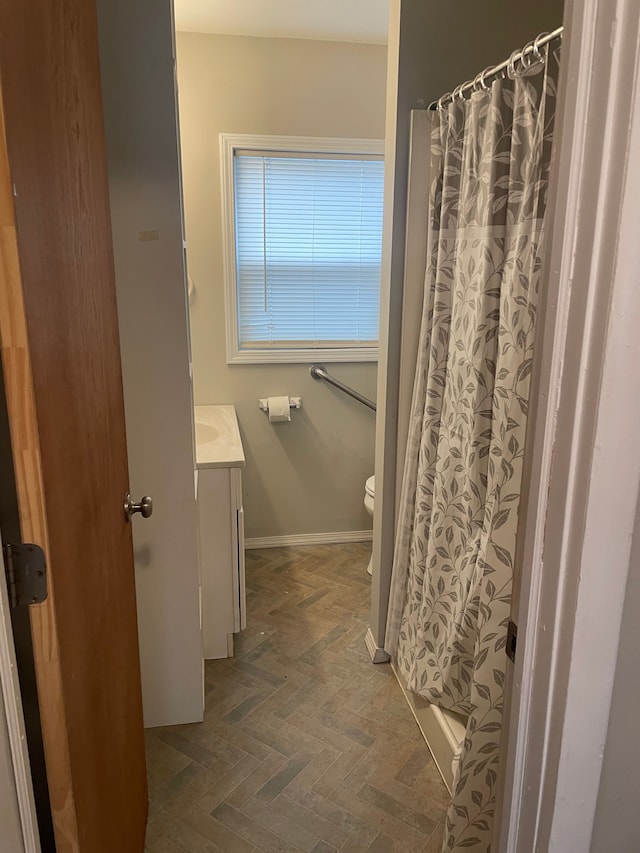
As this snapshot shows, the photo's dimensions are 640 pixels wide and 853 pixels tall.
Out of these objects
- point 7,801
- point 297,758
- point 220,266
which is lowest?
point 297,758

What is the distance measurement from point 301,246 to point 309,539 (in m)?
1.60

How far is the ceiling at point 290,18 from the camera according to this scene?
2449mm

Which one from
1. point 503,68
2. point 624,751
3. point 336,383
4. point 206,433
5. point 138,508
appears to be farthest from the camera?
point 336,383

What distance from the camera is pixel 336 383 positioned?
10.6ft

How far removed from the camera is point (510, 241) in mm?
1496

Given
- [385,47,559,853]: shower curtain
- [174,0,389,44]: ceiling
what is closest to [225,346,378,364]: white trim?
[385,47,559,853]: shower curtain

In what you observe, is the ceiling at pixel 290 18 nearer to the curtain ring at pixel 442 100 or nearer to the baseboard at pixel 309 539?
the curtain ring at pixel 442 100

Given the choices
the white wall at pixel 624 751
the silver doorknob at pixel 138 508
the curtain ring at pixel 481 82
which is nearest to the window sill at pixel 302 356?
the curtain ring at pixel 481 82

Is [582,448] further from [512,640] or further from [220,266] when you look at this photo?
[220,266]

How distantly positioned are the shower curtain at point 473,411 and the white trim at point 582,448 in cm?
66

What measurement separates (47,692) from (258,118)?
2705 millimetres

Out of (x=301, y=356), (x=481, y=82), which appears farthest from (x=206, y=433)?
(x=481, y=82)

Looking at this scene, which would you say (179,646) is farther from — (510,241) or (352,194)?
(352,194)

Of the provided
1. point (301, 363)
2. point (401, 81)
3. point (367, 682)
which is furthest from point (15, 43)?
point (301, 363)
